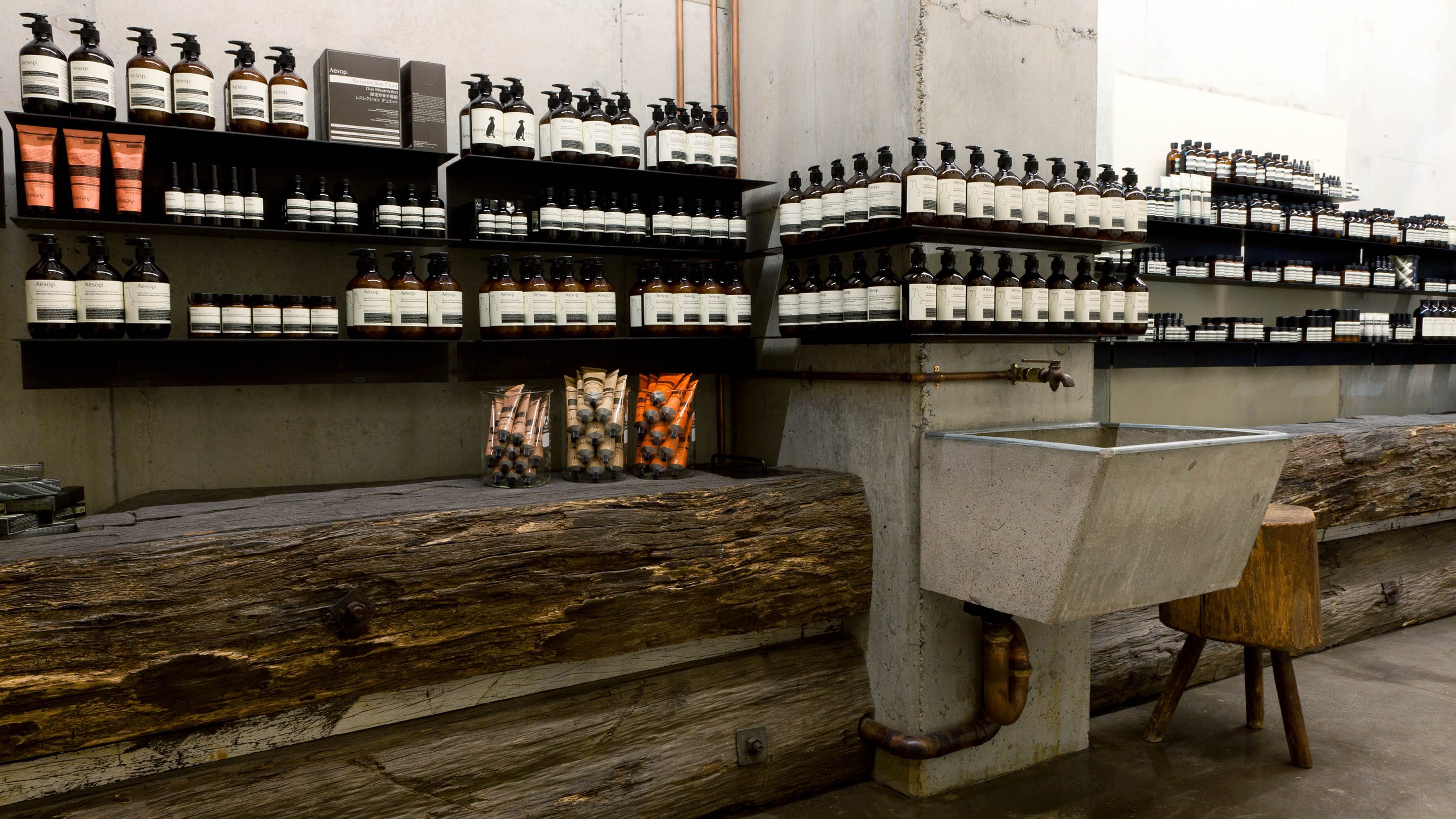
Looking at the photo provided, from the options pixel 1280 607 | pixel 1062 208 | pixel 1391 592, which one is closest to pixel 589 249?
pixel 1062 208

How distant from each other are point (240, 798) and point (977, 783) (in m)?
1.97

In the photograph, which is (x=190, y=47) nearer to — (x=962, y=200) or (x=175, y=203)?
(x=175, y=203)

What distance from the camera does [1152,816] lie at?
106 inches

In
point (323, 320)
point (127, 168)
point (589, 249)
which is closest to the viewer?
point (127, 168)

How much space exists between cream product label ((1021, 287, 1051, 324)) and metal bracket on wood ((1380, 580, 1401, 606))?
273 cm

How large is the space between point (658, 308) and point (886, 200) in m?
0.75

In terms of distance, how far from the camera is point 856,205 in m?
2.80

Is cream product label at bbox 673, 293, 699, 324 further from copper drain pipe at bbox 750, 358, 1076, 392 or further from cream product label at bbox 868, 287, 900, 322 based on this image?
cream product label at bbox 868, 287, 900, 322

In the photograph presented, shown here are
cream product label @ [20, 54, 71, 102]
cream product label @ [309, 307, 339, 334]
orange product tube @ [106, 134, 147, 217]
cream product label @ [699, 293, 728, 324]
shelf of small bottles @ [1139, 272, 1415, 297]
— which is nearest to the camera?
cream product label @ [20, 54, 71, 102]

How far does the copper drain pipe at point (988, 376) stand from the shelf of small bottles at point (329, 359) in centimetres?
43

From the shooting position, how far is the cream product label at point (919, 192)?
2658mm

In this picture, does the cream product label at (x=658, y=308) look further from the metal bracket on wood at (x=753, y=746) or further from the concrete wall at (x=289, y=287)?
the metal bracket on wood at (x=753, y=746)

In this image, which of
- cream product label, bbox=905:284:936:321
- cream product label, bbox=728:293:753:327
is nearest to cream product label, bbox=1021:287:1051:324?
cream product label, bbox=905:284:936:321

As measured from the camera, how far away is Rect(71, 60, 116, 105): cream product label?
91.0 inches
